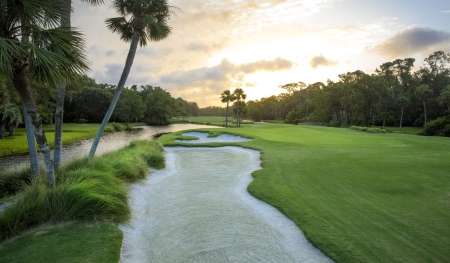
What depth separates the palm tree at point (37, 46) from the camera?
18.1 feet

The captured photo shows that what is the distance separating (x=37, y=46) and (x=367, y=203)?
9.84 m

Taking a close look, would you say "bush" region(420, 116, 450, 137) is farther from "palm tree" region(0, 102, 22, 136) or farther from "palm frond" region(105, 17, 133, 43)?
"palm tree" region(0, 102, 22, 136)

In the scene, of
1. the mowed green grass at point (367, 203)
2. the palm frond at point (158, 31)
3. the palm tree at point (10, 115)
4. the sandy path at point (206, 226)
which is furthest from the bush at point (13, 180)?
the palm tree at point (10, 115)

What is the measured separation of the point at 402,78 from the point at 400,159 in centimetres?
6686

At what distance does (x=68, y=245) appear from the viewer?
205 inches

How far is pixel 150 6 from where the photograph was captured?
13492mm

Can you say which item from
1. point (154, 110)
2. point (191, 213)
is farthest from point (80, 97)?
point (191, 213)

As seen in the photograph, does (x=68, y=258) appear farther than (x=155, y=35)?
No

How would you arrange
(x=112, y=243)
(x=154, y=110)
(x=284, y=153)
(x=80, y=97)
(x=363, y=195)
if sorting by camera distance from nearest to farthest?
(x=112, y=243)
(x=363, y=195)
(x=284, y=153)
(x=80, y=97)
(x=154, y=110)

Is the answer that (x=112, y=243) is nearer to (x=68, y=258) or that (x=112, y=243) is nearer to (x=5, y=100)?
(x=68, y=258)

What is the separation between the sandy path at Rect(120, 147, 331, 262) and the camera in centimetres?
545

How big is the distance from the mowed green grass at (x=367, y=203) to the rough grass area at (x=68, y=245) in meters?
4.38

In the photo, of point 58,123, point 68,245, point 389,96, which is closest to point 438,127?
point 389,96

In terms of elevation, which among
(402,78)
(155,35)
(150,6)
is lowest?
(155,35)
